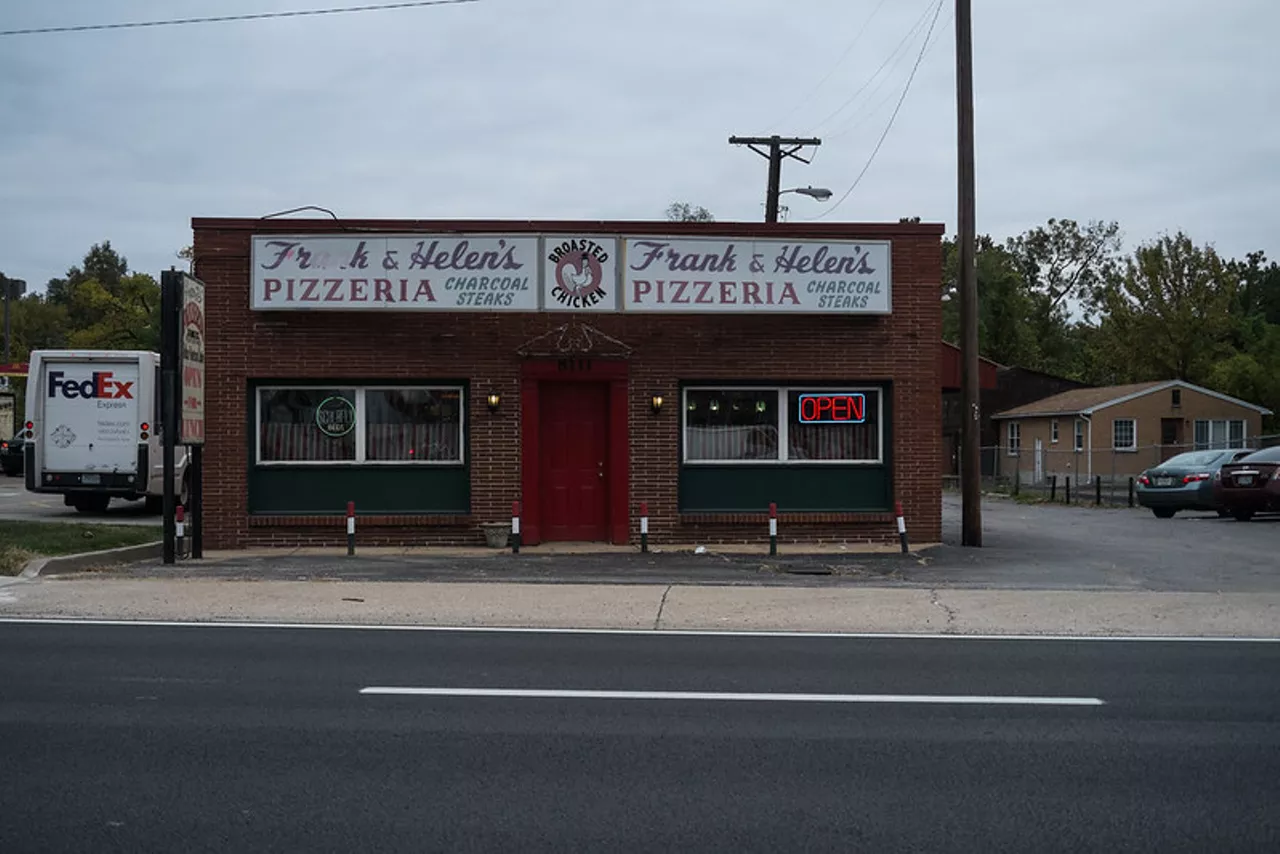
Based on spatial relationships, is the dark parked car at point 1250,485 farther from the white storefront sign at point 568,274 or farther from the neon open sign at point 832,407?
the white storefront sign at point 568,274

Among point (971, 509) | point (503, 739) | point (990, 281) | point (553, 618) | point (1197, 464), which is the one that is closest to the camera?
point (503, 739)

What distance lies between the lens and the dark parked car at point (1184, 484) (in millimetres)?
26469

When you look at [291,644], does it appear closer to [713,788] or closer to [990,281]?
[713,788]

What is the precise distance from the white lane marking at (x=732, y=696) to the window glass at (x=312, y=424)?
34.2 feet

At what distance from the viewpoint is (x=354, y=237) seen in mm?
17812

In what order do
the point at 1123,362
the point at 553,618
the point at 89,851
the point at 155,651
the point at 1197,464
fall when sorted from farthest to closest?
the point at 1123,362 → the point at 1197,464 → the point at 553,618 → the point at 155,651 → the point at 89,851

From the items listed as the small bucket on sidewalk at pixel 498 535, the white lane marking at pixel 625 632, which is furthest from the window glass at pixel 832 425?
the white lane marking at pixel 625 632

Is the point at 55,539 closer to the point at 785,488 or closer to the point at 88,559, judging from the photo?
the point at 88,559

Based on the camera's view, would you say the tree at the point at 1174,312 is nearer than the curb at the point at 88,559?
No

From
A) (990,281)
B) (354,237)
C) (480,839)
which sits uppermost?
(990,281)

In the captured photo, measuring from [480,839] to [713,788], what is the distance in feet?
4.21

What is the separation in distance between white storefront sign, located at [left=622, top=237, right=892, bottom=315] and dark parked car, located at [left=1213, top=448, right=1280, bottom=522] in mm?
10678

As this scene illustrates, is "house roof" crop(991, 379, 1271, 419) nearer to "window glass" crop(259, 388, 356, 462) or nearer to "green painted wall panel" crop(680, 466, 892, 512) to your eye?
"green painted wall panel" crop(680, 466, 892, 512)

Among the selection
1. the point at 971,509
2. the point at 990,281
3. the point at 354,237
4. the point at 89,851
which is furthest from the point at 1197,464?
the point at 990,281
